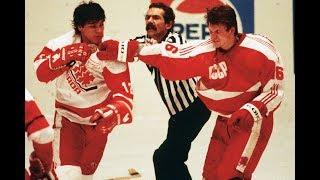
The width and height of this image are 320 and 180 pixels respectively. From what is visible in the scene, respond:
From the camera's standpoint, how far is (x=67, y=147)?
2.62 metres

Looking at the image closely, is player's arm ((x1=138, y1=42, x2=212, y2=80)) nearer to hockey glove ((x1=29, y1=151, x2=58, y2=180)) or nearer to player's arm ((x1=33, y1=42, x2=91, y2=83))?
player's arm ((x1=33, y1=42, x2=91, y2=83))

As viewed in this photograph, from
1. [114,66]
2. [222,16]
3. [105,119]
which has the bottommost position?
[105,119]

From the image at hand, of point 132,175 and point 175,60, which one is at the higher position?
point 175,60

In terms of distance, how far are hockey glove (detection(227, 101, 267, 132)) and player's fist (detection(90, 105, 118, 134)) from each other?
1.72 ft

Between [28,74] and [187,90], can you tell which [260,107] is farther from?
[28,74]

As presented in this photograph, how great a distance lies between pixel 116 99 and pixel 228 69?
1.69ft

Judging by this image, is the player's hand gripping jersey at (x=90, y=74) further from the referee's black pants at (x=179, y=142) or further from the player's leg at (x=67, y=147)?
the referee's black pants at (x=179, y=142)

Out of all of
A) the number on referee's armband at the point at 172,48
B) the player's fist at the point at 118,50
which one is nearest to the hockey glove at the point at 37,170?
the player's fist at the point at 118,50

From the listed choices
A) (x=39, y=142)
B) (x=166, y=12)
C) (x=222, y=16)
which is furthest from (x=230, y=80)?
(x=39, y=142)

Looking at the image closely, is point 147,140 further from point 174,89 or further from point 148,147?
point 174,89

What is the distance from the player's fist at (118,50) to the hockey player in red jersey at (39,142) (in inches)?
14.7

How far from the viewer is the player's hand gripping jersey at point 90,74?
2.60 m

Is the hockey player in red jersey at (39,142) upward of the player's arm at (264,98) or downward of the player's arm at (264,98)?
downward
